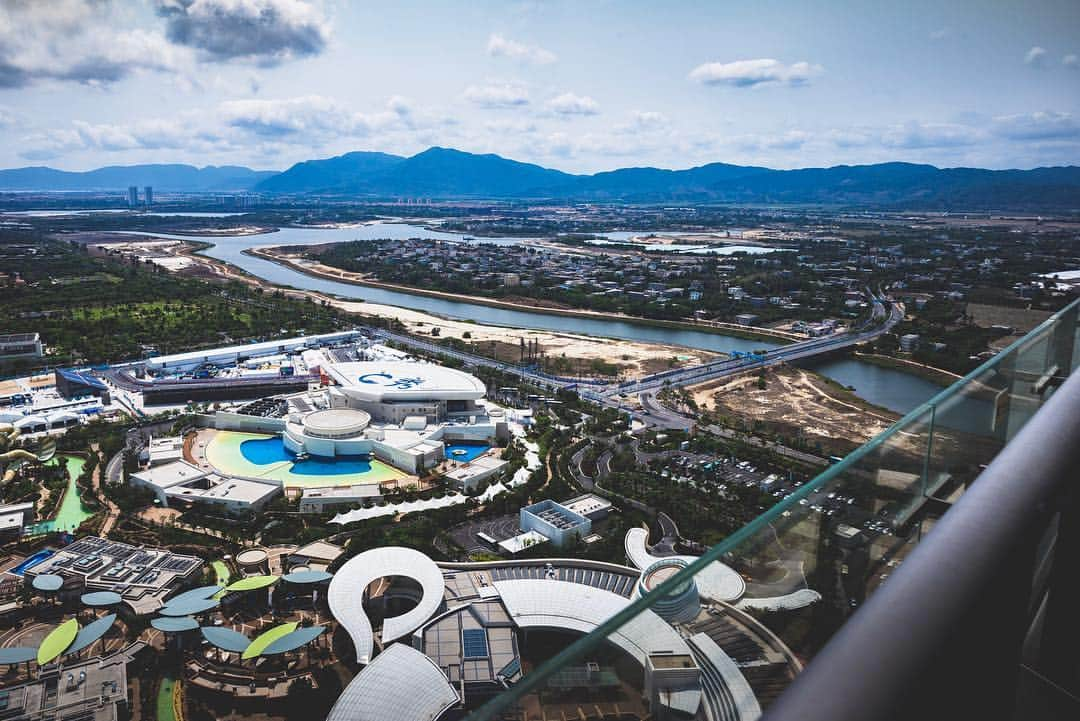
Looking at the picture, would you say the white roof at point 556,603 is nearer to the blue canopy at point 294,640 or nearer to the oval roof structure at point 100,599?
the blue canopy at point 294,640

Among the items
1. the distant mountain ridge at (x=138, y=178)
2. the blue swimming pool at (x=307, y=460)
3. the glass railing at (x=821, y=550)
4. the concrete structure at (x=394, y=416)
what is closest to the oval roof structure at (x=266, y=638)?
the concrete structure at (x=394, y=416)

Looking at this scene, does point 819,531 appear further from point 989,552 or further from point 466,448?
point 466,448

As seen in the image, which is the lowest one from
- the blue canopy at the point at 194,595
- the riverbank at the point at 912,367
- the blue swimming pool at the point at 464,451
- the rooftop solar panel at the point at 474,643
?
the blue swimming pool at the point at 464,451

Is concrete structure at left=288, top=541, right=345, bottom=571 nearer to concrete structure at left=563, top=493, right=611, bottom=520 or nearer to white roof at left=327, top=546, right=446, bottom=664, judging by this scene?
white roof at left=327, top=546, right=446, bottom=664

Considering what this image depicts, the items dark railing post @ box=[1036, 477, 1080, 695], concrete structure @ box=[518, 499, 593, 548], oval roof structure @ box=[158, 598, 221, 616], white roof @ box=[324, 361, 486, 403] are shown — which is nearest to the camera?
dark railing post @ box=[1036, 477, 1080, 695]

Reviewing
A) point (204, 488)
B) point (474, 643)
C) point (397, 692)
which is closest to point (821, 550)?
point (397, 692)

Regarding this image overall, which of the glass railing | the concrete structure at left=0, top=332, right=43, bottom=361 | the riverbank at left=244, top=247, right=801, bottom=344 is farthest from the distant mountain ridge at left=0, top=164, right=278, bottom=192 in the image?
the glass railing
